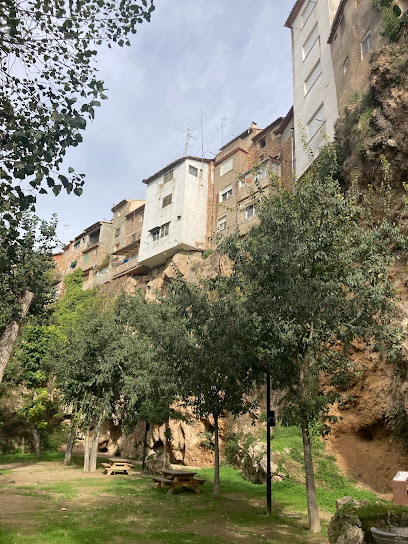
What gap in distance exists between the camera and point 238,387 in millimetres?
13398

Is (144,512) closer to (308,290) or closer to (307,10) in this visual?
(308,290)

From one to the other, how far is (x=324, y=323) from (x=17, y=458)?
27.6 metres

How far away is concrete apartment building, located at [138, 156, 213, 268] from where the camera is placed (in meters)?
44.4

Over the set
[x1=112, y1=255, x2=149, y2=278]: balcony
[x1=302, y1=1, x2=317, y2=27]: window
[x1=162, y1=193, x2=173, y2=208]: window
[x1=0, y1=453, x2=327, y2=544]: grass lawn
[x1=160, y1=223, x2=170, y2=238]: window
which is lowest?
[x1=0, y1=453, x2=327, y2=544]: grass lawn

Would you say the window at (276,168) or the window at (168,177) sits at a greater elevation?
the window at (168,177)

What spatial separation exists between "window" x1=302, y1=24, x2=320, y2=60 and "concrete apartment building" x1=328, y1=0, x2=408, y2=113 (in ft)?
12.4

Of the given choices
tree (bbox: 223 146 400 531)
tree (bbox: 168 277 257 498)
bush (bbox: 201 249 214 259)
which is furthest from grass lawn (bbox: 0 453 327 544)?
bush (bbox: 201 249 214 259)

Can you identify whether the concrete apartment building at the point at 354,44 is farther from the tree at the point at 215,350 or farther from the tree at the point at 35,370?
the tree at the point at 35,370

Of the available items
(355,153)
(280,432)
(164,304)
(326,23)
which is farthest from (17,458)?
(326,23)

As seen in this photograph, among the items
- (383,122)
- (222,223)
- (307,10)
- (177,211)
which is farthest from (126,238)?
(383,122)

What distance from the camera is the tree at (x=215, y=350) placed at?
39.5 feet

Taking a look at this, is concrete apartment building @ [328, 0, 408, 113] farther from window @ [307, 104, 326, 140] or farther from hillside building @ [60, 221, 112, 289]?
hillside building @ [60, 221, 112, 289]

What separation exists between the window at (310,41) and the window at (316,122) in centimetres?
638

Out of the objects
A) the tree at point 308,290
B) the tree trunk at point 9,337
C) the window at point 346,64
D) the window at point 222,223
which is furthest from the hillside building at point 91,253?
the tree at point 308,290
